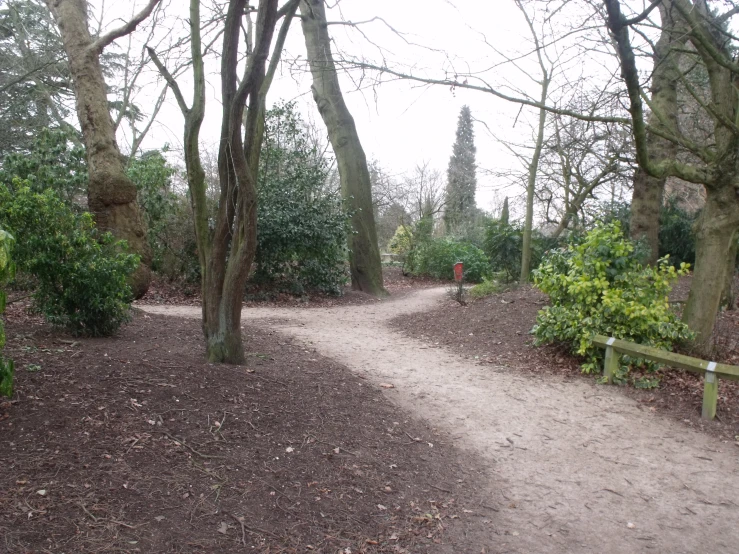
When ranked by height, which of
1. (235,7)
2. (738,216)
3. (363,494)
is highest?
(235,7)

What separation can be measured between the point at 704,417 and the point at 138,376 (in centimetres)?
519

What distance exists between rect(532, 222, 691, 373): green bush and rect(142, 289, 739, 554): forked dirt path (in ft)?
2.49

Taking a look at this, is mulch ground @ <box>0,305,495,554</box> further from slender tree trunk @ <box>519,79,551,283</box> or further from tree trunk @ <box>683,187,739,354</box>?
slender tree trunk @ <box>519,79,551,283</box>

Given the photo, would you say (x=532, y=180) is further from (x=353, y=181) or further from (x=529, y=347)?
(x=529, y=347)

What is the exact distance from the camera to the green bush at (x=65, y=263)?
536 cm

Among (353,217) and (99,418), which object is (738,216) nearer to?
(99,418)

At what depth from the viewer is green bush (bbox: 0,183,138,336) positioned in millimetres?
5359

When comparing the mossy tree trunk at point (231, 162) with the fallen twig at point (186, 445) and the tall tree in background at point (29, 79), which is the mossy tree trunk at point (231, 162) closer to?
the fallen twig at point (186, 445)

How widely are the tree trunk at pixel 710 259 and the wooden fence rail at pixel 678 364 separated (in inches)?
54.7

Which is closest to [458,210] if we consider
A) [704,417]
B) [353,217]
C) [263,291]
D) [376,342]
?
[353,217]

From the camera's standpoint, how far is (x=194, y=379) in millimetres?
4512

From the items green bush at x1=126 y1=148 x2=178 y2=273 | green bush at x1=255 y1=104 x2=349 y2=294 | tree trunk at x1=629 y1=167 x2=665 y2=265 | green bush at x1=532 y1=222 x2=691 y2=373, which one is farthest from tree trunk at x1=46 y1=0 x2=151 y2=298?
tree trunk at x1=629 y1=167 x2=665 y2=265

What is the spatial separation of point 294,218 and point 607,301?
7806 mm

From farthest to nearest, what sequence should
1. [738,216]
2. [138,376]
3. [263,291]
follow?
[263,291], [738,216], [138,376]
